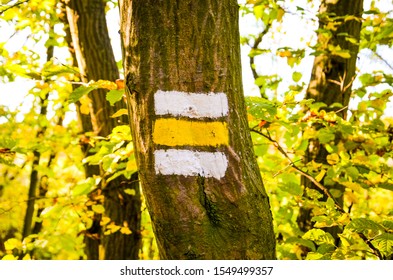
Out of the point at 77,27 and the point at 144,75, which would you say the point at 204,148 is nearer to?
the point at 144,75

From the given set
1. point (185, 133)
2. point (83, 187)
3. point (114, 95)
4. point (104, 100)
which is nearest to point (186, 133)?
point (185, 133)

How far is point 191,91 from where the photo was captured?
3.49 feet

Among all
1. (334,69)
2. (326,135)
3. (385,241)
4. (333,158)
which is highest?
(334,69)

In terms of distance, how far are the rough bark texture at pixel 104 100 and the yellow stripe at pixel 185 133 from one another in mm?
2161

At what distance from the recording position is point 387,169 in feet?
7.19

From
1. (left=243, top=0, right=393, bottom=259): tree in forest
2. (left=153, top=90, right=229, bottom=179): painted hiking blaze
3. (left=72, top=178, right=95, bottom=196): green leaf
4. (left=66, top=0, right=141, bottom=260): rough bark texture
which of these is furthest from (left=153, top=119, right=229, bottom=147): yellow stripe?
(left=66, top=0, right=141, bottom=260): rough bark texture

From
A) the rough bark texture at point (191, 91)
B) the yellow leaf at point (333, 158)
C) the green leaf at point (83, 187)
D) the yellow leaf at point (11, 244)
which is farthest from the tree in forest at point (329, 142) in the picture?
the yellow leaf at point (11, 244)

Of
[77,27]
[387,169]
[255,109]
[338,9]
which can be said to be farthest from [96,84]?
[338,9]

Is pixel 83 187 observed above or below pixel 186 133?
below

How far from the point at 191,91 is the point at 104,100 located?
2.40 metres

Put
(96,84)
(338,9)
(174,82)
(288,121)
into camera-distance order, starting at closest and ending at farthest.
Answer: (174,82) < (96,84) < (288,121) < (338,9)

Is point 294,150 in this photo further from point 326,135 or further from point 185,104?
point 185,104

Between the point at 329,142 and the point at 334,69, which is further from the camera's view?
the point at 334,69

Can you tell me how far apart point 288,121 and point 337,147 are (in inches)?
24.2
